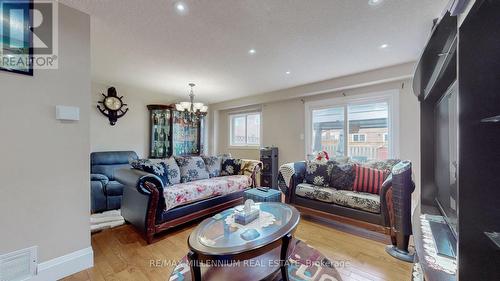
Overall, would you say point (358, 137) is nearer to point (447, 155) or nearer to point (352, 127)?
point (352, 127)

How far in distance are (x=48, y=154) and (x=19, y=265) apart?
0.82 metres

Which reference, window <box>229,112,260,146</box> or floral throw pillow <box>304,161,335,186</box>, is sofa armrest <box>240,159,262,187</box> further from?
window <box>229,112,260,146</box>

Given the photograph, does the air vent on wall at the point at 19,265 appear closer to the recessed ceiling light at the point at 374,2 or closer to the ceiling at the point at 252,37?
the ceiling at the point at 252,37

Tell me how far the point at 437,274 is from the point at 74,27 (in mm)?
2900

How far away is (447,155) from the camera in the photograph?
121 centimetres

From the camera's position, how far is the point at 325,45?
8.10 ft

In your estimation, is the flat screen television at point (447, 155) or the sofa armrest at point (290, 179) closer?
the flat screen television at point (447, 155)

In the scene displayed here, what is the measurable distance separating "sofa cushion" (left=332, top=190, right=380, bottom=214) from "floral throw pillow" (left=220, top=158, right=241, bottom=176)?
178cm

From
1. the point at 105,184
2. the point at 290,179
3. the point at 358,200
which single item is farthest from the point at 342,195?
the point at 105,184

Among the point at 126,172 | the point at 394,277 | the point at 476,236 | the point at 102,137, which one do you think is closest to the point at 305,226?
the point at 394,277

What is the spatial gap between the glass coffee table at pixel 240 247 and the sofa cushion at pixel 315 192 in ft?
3.33

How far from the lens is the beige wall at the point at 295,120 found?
125 inches

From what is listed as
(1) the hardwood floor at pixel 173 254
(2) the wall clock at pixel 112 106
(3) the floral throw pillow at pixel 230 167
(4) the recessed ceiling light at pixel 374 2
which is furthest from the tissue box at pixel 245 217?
(2) the wall clock at pixel 112 106

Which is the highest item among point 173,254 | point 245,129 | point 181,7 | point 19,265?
point 181,7
